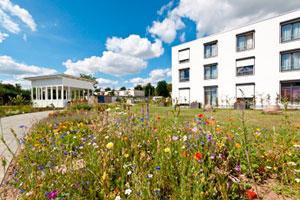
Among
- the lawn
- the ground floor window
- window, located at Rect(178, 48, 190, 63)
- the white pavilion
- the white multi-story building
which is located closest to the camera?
the lawn

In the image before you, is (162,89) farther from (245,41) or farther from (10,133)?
(10,133)

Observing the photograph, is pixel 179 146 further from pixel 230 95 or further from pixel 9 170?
pixel 230 95

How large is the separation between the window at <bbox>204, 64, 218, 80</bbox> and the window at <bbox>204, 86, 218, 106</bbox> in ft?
4.82

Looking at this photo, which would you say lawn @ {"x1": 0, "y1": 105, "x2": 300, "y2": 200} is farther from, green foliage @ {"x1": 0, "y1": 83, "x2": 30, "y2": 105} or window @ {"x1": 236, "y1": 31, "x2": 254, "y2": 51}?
green foliage @ {"x1": 0, "y1": 83, "x2": 30, "y2": 105}

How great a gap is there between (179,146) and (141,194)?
0.80 meters

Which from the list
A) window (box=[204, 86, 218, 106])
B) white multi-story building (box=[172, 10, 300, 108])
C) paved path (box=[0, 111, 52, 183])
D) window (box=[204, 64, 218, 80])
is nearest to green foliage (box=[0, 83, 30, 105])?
paved path (box=[0, 111, 52, 183])

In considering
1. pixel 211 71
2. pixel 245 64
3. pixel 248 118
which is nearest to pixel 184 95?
pixel 211 71

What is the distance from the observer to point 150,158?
204 cm

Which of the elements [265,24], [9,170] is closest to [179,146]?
[9,170]

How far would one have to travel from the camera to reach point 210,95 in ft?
71.6

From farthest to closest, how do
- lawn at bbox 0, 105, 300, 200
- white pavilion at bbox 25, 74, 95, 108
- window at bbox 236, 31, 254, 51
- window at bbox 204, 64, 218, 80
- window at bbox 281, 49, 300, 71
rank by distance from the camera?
window at bbox 204, 64, 218, 80 → white pavilion at bbox 25, 74, 95, 108 → window at bbox 236, 31, 254, 51 → window at bbox 281, 49, 300, 71 → lawn at bbox 0, 105, 300, 200

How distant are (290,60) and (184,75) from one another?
12.3m

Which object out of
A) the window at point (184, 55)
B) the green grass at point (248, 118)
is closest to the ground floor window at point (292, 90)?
the green grass at point (248, 118)

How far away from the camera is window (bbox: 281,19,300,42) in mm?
15898
